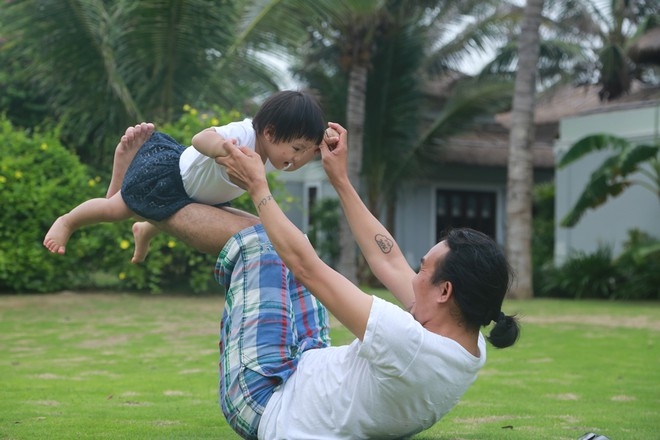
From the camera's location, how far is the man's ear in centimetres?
335

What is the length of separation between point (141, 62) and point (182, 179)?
437 inches

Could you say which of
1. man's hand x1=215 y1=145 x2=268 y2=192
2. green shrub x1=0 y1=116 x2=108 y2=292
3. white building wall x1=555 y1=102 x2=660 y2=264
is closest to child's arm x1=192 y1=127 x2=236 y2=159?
man's hand x1=215 y1=145 x2=268 y2=192

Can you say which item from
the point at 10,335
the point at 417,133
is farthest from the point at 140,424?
the point at 417,133

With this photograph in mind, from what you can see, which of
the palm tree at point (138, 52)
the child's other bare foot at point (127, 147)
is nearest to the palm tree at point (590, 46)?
the palm tree at point (138, 52)

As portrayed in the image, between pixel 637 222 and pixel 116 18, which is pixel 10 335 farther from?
pixel 637 222

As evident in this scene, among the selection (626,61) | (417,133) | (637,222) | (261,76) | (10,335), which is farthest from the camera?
(626,61)

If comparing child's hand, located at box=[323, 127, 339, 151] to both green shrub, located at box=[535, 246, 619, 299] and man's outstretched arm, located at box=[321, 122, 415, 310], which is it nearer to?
man's outstretched arm, located at box=[321, 122, 415, 310]

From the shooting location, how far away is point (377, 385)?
337 cm

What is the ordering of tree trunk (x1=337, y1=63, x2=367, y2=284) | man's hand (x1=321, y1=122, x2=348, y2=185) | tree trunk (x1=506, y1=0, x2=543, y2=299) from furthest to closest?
1. tree trunk (x1=337, y1=63, x2=367, y2=284)
2. tree trunk (x1=506, y1=0, x2=543, y2=299)
3. man's hand (x1=321, y1=122, x2=348, y2=185)

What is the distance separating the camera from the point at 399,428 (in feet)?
11.7

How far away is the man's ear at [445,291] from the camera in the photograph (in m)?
3.35

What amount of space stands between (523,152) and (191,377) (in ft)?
35.3

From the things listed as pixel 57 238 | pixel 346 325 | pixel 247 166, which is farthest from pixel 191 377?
pixel 346 325

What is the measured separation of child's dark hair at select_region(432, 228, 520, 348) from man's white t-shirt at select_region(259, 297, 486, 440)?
142 millimetres
